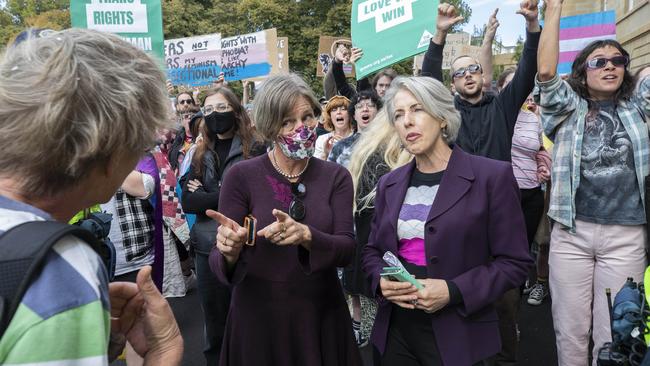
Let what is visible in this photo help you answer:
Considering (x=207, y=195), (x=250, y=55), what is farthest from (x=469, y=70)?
(x=250, y=55)

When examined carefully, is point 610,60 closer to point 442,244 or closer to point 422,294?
point 442,244

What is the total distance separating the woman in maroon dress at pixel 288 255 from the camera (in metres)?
2.27

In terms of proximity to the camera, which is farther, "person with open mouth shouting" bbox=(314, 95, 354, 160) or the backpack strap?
"person with open mouth shouting" bbox=(314, 95, 354, 160)

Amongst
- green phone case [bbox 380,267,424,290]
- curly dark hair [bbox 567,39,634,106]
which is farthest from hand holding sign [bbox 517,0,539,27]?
green phone case [bbox 380,267,424,290]

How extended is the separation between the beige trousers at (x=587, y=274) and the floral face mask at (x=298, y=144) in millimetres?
1728

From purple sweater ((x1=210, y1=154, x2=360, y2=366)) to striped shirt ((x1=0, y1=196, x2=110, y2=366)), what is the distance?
138 centimetres

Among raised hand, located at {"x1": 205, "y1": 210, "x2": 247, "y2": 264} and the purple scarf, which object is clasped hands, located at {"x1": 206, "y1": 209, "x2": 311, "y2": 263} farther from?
the purple scarf

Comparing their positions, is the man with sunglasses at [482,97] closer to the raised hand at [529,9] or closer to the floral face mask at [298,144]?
the raised hand at [529,9]

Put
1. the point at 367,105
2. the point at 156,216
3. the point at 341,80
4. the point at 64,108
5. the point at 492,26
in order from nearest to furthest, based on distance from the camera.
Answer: the point at 64,108, the point at 156,216, the point at 492,26, the point at 367,105, the point at 341,80

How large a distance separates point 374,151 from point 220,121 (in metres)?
1.14

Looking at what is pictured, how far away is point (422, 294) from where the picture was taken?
200cm

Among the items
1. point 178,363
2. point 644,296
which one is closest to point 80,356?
point 178,363

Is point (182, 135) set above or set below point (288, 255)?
above

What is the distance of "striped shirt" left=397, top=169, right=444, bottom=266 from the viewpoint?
7.34 feet
